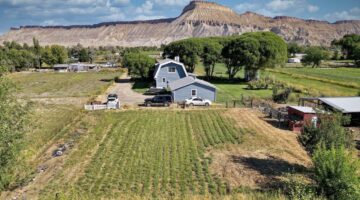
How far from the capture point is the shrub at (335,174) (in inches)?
565

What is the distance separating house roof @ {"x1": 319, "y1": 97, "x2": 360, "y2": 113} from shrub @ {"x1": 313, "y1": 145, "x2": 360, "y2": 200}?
643 inches

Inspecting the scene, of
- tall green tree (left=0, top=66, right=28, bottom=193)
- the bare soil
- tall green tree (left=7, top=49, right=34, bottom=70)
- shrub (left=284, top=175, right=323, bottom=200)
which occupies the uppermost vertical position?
tall green tree (left=7, top=49, right=34, bottom=70)

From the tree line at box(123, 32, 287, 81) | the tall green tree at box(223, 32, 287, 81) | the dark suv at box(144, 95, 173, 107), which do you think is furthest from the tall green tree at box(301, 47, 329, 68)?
the dark suv at box(144, 95, 173, 107)

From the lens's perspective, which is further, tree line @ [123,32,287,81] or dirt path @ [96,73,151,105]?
tree line @ [123,32,287,81]

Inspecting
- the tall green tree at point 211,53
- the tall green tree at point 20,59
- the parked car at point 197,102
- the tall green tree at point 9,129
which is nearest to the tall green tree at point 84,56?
the tall green tree at point 20,59

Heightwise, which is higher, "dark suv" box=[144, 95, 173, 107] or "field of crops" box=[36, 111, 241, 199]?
"dark suv" box=[144, 95, 173, 107]

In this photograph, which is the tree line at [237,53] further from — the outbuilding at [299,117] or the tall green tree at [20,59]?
the tall green tree at [20,59]

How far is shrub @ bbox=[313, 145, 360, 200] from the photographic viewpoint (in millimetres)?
14352

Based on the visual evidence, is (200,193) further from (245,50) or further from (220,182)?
(245,50)

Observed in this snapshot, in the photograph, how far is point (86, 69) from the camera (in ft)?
336

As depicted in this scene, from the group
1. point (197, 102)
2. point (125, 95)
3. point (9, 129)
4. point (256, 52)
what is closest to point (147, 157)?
point (9, 129)

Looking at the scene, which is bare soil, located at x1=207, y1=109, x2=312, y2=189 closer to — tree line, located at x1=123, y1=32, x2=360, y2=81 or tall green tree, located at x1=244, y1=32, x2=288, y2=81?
tree line, located at x1=123, y1=32, x2=360, y2=81

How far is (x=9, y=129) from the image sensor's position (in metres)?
14.5

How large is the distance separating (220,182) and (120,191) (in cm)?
503
